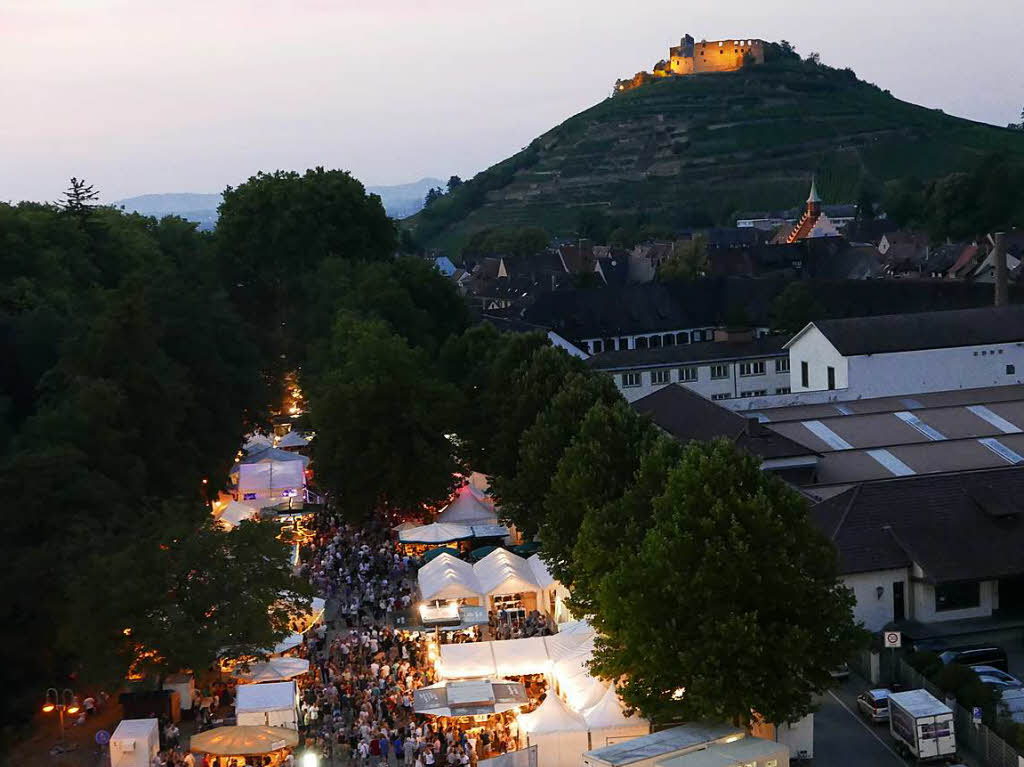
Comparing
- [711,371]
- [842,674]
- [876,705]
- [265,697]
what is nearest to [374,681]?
[265,697]

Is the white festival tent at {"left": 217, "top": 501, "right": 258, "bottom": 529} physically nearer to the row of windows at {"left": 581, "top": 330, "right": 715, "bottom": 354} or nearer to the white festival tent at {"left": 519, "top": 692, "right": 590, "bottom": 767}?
the white festival tent at {"left": 519, "top": 692, "right": 590, "bottom": 767}

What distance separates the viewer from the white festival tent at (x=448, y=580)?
38.3 metres

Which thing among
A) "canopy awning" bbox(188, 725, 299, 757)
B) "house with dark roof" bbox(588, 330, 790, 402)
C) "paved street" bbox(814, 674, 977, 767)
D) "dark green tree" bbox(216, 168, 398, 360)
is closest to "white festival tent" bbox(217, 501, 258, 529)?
"canopy awning" bbox(188, 725, 299, 757)

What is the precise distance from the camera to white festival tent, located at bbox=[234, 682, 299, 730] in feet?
98.2

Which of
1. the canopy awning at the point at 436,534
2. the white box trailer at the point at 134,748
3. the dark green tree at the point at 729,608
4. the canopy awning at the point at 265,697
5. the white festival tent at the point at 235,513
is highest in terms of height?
the dark green tree at the point at 729,608

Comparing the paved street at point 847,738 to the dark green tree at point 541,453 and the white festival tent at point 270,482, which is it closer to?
the dark green tree at point 541,453

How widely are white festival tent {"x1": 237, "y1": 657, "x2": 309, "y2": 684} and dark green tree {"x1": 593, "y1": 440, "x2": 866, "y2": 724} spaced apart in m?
8.27

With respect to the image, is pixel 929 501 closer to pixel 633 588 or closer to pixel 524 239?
pixel 633 588

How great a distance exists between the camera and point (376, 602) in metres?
41.4

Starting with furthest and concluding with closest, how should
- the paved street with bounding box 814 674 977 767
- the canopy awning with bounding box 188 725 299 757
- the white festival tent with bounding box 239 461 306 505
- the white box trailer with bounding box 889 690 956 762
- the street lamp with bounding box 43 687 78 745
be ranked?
the white festival tent with bounding box 239 461 306 505
the street lamp with bounding box 43 687 78 745
the canopy awning with bounding box 188 725 299 757
the paved street with bounding box 814 674 977 767
the white box trailer with bounding box 889 690 956 762

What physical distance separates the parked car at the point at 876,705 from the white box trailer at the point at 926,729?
1697 millimetres

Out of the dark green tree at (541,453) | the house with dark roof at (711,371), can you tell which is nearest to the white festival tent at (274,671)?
the dark green tree at (541,453)

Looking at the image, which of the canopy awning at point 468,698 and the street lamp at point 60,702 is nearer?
the canopy awning at point 468,698

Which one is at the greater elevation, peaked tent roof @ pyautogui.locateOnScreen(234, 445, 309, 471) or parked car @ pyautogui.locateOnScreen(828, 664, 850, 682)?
peaked tent roof @ pyautogui.locateOnScreen(234, 445, 309, 471)
